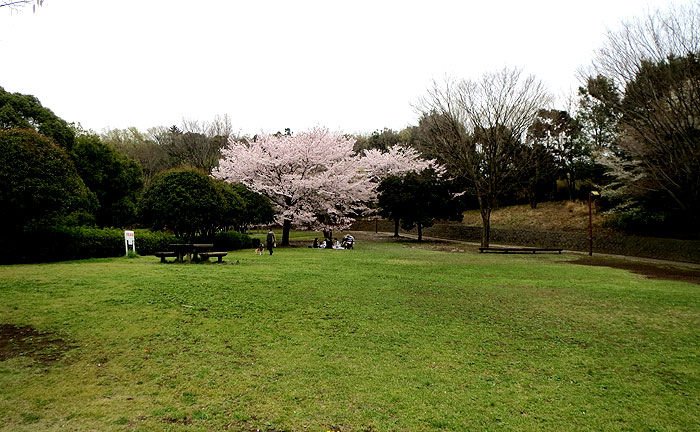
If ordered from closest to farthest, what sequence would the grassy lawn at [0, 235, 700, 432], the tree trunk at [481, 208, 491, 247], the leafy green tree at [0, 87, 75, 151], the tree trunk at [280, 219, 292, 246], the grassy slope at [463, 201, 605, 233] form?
the grassy lawn at [0, 235, 700, 432] < the leafy green tree at [0, 87, 75, 151] < the tree trunk at [481, 208, 491, 247] < the tree trunk at [280, 219, 292, 246] < the grassy slope at [463, 201, 605, 233]

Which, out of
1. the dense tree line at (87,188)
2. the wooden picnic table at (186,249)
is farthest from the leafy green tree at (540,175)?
the wooden picnic table at (186,249)

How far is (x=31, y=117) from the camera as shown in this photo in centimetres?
2223

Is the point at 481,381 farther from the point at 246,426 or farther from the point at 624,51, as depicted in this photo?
the point at 624,51

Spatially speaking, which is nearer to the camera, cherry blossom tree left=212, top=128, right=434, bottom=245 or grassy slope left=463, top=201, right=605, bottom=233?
cherry blossom tree left=212, top=128, right=434, bottom=245

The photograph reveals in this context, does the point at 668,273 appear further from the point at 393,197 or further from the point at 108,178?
the point at 108,178

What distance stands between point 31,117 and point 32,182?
11967 millimetres

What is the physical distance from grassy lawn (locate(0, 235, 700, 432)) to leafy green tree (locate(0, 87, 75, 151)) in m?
15.1

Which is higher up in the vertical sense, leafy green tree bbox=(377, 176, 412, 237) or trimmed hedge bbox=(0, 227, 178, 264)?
leafy green tree bbox=(377, 176, 412, 237)

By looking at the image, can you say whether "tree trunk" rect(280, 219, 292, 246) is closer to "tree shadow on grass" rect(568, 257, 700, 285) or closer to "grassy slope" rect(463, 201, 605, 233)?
"grassy slope" rect(463, 201, 605, 233)

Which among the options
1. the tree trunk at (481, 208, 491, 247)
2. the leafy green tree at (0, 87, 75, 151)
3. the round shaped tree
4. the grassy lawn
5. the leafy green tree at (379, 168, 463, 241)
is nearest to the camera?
the grassy lawn

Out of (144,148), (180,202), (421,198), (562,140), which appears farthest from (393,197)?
(144,148)

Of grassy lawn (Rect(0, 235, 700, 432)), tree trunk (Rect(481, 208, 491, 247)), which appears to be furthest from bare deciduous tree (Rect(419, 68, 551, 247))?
grassy lawn (Rect(0, 235, 700, 432))

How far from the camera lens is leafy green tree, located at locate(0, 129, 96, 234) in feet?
42.4

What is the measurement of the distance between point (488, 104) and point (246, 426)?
24.4 metres
